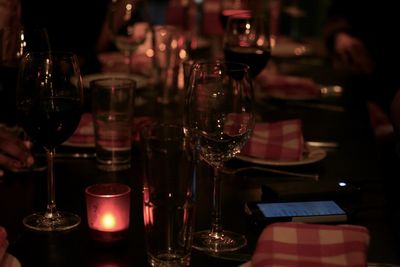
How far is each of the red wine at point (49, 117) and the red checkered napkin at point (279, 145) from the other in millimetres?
395

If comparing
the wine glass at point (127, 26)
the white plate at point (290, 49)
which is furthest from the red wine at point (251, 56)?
the white plate at point (290, 49)

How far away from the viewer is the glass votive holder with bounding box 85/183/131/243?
87 centimetres

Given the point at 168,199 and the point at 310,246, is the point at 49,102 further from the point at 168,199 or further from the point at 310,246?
the point at 310,246

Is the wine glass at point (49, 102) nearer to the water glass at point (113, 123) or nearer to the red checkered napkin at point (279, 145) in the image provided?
the water glass at point (113, 123)

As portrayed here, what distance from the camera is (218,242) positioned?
2.87 feet

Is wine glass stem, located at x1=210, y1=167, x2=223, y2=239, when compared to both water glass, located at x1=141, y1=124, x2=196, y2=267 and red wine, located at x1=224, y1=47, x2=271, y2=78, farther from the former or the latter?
red wine, located at x1=224, y1=47, x2=271, y2=78

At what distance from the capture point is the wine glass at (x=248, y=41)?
1.46 m

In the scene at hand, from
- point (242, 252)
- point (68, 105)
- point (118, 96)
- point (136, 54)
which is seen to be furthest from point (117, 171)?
point (136, 54)

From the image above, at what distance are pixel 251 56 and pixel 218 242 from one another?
26.5 inches

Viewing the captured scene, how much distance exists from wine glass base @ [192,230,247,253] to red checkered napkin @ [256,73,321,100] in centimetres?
98

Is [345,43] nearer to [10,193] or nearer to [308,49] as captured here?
[308,49]

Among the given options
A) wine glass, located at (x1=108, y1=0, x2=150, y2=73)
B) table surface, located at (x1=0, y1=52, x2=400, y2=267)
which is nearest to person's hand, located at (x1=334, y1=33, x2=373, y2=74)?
wine glass, located at (x1=108, y1=0, x2=150, y2=73)

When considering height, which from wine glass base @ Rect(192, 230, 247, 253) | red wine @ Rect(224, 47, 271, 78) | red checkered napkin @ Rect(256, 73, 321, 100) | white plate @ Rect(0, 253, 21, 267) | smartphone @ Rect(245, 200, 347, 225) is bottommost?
wine glass base @ Rect(192, 230, 247, 253)

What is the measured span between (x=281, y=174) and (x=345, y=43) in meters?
1.72
